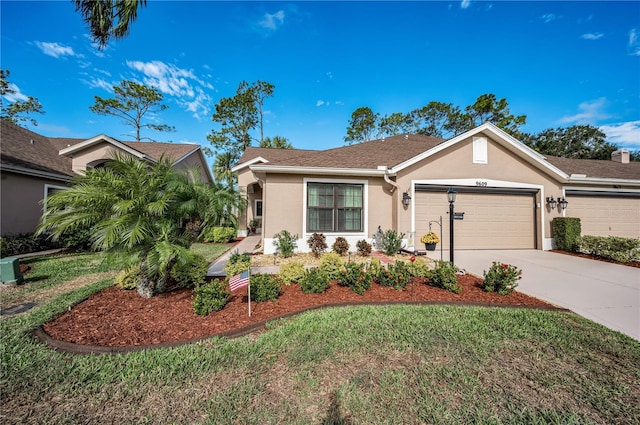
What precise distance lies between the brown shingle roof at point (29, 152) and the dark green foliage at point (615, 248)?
20840 mm

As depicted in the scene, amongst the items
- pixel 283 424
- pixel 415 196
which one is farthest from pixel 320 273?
pixel 415 196

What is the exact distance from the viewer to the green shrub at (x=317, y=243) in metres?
8.69

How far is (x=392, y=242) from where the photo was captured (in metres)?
8.70

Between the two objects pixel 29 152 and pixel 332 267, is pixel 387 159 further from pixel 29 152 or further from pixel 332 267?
pixel 29 152

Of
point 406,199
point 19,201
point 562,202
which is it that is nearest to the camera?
point 406,199

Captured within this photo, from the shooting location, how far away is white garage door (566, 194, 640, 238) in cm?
1062

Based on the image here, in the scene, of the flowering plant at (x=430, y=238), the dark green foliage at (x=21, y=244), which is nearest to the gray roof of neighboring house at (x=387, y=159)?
the flowering plant at (x=430, y=238)

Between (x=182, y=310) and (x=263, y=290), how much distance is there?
4.27 feet

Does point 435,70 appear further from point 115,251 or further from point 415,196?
point 115,251

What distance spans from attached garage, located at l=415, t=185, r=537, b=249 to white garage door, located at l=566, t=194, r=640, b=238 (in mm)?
2229

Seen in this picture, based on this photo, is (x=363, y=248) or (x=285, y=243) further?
(x=363, y=248)

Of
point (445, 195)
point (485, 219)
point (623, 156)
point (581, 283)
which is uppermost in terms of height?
point (623, 156)

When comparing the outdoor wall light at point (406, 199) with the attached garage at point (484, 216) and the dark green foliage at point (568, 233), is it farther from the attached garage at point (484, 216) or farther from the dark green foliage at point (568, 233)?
the dark green foliage at point (568, 233)

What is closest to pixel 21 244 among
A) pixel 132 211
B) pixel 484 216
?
pixel 132 211
